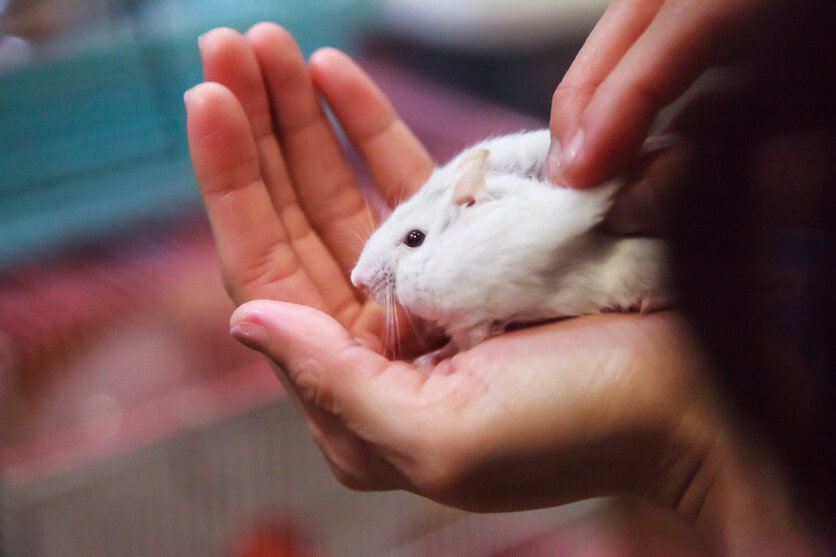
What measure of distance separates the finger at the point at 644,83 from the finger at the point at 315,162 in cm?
55

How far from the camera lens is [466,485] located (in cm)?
74

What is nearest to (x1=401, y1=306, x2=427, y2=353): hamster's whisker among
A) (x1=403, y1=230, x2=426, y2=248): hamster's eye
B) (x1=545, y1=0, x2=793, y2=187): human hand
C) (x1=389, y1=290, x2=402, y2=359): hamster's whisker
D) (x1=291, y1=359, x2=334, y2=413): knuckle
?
(x1=389, y1=290, x2=402, y2=359): hamster's whisker

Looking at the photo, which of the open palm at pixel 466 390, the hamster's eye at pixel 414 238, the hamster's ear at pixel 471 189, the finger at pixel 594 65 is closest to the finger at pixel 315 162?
the open palm at pixel 466 390

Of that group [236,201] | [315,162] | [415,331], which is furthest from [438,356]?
[315,162]

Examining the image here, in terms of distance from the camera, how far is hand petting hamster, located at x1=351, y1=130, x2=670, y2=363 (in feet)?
2.49

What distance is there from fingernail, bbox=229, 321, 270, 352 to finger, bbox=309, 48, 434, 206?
0.54 m

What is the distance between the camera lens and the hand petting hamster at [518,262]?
0.76 m

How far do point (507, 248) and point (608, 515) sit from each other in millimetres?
1144

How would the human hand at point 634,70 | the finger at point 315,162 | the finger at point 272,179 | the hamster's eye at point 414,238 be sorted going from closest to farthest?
the human hand at point 634,70 < the hamster's eye at point 414,238 < the finger at point 272,179 < the finger at point 315,162

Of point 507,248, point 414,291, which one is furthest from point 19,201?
point 507,248

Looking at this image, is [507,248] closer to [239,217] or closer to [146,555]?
[239,217]

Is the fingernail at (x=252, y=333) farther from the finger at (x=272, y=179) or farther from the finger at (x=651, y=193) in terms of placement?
the finger at (x=651, y=193)

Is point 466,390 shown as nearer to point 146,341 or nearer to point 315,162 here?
point 315,162

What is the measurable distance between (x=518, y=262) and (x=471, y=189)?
0.14m
